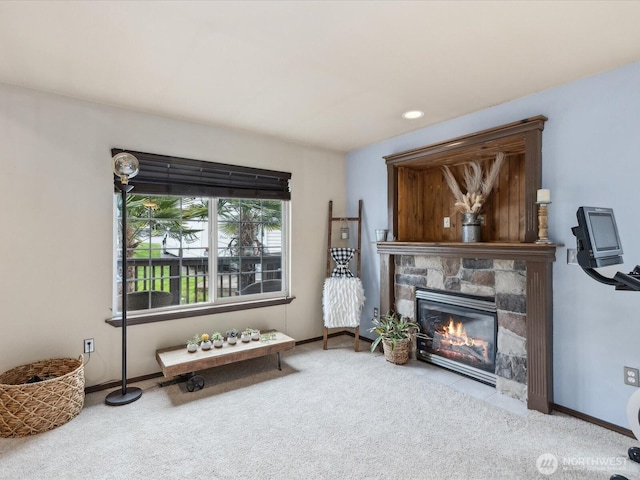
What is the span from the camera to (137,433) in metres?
2.24

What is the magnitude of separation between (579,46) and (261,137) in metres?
2.83

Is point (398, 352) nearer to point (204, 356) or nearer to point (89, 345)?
point (204, 356)

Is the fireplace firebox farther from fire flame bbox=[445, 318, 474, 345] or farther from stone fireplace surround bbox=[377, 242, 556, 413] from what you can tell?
stone fireplace surround bbox=[377, 242, 556, 413]

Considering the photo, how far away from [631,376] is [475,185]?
1.83m

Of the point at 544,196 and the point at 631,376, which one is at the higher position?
the point at 544,196

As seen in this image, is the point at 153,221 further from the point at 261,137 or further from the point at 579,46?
the point at 579,46

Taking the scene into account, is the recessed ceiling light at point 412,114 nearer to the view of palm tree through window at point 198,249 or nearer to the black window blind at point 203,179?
the black window blind at point 203,179

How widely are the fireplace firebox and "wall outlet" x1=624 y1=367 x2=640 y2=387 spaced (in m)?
0.87

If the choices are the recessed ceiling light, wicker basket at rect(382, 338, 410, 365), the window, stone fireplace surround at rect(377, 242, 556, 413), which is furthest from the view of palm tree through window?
the recessed ceiling light

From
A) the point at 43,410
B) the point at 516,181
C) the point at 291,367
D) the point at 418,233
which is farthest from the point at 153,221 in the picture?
the point at 516,181

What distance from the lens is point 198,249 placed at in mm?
3467

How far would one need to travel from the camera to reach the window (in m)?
3.16

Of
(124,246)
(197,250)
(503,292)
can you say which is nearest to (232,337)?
(197,250)

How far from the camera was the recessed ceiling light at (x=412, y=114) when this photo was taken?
3.07m
